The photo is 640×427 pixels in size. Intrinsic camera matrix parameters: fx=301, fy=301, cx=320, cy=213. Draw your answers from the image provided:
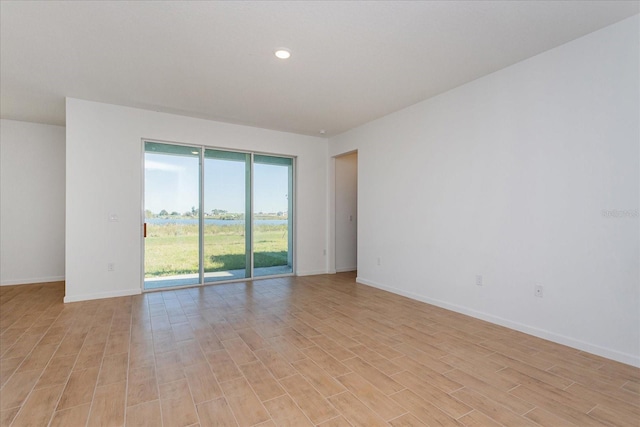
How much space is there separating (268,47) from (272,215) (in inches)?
133

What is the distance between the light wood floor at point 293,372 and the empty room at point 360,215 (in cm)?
2

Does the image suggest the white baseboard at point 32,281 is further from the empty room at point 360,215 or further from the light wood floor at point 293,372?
the light wood floor at point 293,372

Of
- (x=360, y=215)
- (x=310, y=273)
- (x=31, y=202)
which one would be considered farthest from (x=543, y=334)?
(x=31, y=202)

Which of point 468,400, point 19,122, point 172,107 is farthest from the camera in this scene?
point 19,122

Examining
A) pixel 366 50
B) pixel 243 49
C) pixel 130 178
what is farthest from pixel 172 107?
pixel 366 50

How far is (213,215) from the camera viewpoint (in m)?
5.24

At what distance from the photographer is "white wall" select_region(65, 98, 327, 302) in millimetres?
4234

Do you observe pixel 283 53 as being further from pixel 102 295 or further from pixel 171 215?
pixel 102 295

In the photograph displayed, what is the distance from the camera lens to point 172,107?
452cm

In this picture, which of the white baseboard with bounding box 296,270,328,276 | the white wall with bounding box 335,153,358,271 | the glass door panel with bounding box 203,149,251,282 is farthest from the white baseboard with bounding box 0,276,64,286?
the white wall with bounding box 335,153,358,271

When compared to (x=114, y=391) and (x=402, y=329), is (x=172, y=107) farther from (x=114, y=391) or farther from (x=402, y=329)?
(x=402, y=329)

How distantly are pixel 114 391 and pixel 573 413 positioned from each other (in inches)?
115

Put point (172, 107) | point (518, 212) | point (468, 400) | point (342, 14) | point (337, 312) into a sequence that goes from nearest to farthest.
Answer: point (468, 400) → point (342, 14) → point (518, 212) → point (337, 312) → point (172, 107)

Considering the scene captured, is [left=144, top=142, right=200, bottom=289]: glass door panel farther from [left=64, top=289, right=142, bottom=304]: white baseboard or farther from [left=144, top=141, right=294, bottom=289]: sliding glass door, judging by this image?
[left=64, top=289, right=142, bottom=304]: white baseboard
